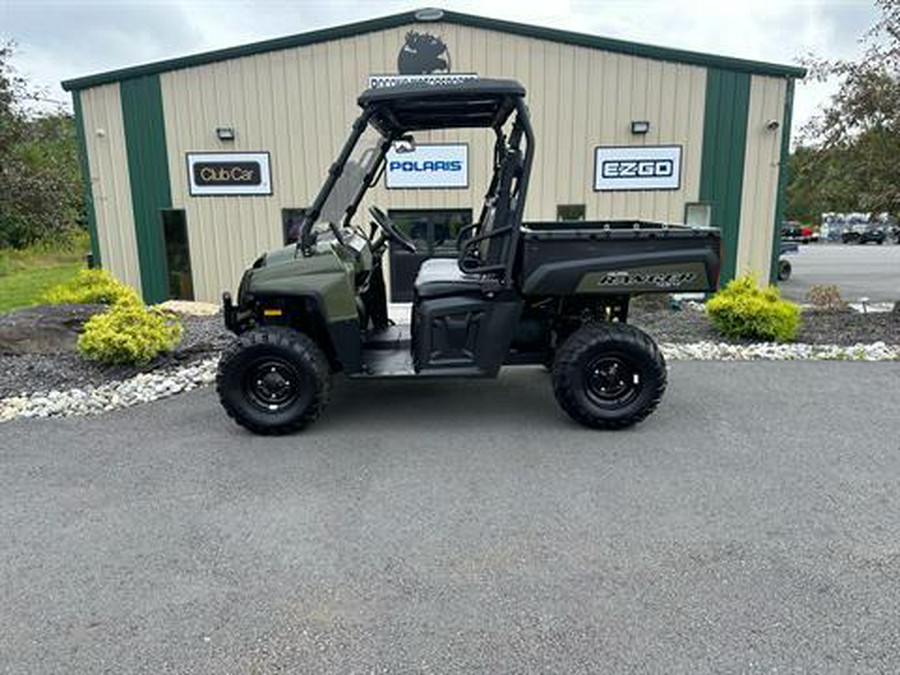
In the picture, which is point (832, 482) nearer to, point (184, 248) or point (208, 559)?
point (208, 559)

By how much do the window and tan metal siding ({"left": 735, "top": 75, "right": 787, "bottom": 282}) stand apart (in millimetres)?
514

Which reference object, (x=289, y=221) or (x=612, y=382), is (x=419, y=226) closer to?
(x=289, y=221)

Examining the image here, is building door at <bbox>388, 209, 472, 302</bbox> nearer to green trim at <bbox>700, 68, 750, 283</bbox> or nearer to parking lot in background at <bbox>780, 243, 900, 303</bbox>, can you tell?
green trim at <bbox>700, 68, 750, 283</bbox>

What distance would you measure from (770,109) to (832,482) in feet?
25.2

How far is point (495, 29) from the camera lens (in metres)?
9.27

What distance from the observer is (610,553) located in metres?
2.88

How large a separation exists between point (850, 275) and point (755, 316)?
12.3 metres

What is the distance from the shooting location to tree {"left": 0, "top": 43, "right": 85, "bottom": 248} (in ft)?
20.4

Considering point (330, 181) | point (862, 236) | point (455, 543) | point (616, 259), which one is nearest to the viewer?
point (455, 543)

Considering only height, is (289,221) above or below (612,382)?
above

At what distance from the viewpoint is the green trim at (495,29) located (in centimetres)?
920

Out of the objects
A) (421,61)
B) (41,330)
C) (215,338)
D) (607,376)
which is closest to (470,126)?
(607,376)

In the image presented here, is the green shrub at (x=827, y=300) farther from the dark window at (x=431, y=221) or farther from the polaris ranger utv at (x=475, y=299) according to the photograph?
the polaris ranger utv at (x=475, y=299)

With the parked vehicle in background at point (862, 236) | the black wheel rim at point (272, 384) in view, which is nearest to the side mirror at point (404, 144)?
the black wheel rim at point (272, 384)
